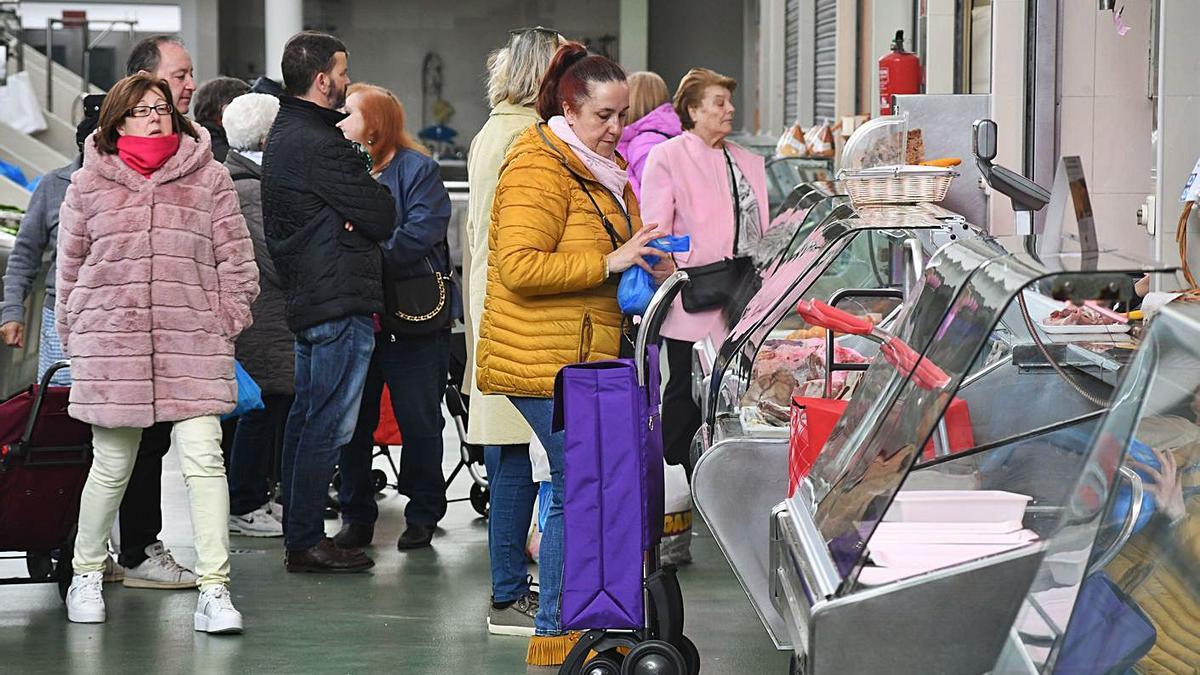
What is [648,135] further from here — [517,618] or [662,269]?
[662,269]

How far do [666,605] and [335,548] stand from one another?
2.00 meters

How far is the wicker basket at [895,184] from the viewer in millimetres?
4047

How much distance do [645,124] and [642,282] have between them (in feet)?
8.32

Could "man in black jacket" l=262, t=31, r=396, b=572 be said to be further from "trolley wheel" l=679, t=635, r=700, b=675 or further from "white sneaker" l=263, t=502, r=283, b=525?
"trolley wheel" l=679, t=635, r=700, b=675

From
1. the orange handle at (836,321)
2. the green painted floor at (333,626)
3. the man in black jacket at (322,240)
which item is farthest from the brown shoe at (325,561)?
the orange handle at (836,321)

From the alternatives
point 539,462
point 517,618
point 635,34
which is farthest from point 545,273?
point 635,34

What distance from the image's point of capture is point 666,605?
151 inches

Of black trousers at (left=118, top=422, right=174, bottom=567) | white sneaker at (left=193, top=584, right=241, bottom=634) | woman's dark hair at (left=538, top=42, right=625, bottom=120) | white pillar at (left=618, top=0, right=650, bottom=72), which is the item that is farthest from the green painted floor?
white pillar at (left=618, top=0, right=650, bottom=72)

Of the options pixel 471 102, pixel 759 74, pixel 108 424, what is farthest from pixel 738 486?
pixel 471 102

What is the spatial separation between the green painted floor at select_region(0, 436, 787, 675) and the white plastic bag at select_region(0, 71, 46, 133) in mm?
9793

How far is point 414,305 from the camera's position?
18.2 ft

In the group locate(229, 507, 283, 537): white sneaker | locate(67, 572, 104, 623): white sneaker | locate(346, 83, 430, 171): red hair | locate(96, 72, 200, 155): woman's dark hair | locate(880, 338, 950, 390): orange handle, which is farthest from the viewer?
locate(229, 507, 283, 537): white sneaker

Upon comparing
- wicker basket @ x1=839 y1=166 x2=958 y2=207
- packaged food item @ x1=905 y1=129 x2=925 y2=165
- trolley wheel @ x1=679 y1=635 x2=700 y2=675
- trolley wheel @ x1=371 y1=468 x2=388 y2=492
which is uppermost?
packaged food item @ x1=905 y1=129 x2=925 y2=165

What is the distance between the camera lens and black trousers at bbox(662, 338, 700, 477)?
5.82 meters
